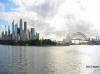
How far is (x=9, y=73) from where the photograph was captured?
1375 inches

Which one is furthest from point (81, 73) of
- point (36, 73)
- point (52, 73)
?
point (36, 73)

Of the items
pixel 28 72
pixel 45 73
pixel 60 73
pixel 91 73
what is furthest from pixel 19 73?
pixel 91 73

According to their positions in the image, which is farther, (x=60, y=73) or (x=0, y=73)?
(x=60, y=73)

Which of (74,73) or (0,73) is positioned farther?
(74,73)

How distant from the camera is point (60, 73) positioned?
36.7m

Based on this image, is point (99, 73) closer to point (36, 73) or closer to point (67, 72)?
point (67, 72)

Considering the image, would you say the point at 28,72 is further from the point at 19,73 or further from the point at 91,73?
the point at 91,73

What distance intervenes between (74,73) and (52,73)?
5.70 m

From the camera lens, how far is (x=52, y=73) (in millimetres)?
36094

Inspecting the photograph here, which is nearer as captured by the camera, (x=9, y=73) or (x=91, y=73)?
(x=9, y=73)

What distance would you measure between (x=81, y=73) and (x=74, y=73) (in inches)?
73.5

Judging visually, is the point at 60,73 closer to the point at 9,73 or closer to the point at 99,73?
the point at 99,73

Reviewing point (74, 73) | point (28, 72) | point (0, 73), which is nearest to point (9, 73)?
point (0, 73)

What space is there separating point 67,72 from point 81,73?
3.52 meters
